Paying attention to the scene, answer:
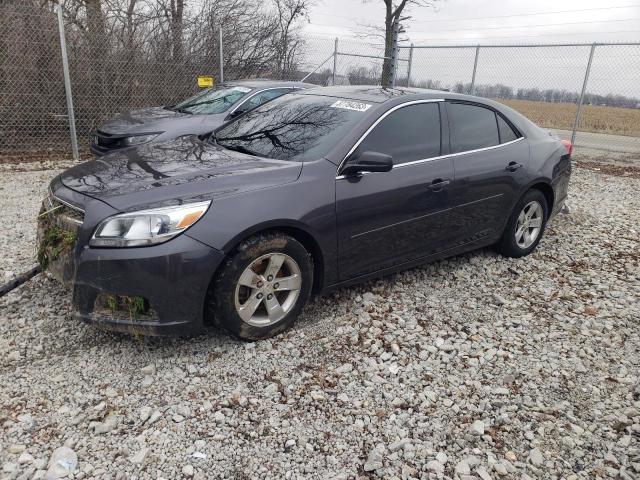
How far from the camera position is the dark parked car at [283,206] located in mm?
2836

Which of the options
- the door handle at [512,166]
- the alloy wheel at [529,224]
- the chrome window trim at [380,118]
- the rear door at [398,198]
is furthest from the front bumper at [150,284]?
the alloy wheel at [529,224]

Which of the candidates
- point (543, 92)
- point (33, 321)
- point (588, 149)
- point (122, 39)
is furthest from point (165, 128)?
point (588, 149)

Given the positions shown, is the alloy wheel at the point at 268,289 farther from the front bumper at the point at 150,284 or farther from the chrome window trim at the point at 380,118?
the chrome window trim at the point at 380,118

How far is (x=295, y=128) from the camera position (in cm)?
382

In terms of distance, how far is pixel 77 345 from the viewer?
318 cm

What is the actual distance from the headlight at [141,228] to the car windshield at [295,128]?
38.2 inches

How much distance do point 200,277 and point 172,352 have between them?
24.4 inches

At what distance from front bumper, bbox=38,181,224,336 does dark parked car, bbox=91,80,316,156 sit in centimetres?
423

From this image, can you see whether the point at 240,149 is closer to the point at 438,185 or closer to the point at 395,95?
the point at 395,95

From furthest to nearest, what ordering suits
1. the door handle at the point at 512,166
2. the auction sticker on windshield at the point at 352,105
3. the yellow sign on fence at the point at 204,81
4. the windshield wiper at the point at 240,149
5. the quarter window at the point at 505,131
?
the yellow sign on fence at the point at 204,81
the quarter window at the point at 505,131
the door handle at the point at 512,166
the auction sticker on windshield at the point at 352,105
the windshield wiper at the point at 240,149

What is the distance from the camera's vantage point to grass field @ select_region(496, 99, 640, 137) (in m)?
15.9

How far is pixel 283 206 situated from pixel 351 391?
1.17 m

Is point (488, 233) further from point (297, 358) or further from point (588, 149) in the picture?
point (588, 149)

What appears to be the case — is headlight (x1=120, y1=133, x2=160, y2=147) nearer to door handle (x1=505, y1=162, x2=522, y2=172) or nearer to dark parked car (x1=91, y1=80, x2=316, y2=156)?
dark parked car (x1=91, y1=80, x2=316, y2=156)
